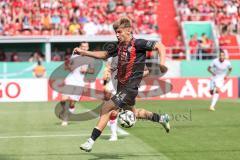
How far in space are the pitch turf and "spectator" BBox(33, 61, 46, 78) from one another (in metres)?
10.2

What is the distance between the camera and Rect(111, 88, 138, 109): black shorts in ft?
37.4

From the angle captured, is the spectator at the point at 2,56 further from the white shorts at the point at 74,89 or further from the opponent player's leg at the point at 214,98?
the white shorts at the point at 74,89

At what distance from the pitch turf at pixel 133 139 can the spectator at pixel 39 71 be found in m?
10.2

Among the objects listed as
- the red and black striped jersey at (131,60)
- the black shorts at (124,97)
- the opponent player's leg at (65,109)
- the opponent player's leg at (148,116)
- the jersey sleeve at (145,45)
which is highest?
the jersey sleeve at (145,45)

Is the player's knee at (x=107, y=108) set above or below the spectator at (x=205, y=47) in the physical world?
above

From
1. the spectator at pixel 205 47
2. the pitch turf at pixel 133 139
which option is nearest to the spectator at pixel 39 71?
the spectator at pixel 205 47

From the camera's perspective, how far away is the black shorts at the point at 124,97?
1139cm

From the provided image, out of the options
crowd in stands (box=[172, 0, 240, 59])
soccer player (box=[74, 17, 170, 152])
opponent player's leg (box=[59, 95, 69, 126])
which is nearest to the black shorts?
soccer player (box=[74, 17, 170, 152])

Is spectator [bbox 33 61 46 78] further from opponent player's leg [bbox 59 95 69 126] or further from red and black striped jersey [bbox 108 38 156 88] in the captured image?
red and black striped jersey [bbox 108 38 156 88]

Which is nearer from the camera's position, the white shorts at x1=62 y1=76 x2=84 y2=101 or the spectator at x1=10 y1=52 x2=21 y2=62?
the white shorts at x1=62 y1=76 x2=84 y2=101

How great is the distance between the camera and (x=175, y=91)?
96.4ft

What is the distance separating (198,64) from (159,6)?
604 cm

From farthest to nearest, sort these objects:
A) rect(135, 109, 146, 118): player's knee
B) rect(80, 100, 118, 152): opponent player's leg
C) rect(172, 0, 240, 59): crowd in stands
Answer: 1. rect(172, 0, 240, 59): crowd in stands
2. rect(135, 109, 146, 118): player's knee
3. rect(80, 100, 118, 152): opponent player's leg

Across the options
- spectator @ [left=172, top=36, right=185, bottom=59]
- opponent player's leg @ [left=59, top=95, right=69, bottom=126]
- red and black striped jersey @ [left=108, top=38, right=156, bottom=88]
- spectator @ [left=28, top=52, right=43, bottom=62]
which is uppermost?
red and black striped jersey @ [left=108, top=38, right=156, bottom=88]
